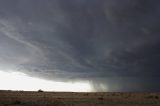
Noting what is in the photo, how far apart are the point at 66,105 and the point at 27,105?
24.0 ft

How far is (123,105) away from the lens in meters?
53.0

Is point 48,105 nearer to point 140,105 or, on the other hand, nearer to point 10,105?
point 10,105

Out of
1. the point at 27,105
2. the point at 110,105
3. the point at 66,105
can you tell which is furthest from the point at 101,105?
the point at 27,105

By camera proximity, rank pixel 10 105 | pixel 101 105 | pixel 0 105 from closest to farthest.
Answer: pixel 0 105 → pixel 10 105 → pixel 101 105

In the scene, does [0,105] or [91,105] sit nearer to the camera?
[0,105]

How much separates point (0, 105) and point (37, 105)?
6927 millimetres

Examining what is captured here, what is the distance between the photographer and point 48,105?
50500 mm

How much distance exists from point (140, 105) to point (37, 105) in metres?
19.7

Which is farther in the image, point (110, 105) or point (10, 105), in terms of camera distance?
point (110, 105)

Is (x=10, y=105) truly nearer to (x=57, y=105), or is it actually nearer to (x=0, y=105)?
(x=0, y=105)

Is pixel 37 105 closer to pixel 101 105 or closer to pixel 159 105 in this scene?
pixel 101 105

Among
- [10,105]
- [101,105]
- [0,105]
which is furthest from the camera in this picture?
[101,105]

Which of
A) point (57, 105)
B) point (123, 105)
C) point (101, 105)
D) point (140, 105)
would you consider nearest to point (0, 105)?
point (57, 105)

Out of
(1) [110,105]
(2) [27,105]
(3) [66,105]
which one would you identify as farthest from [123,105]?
(2) [27,105]
